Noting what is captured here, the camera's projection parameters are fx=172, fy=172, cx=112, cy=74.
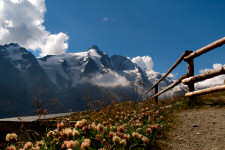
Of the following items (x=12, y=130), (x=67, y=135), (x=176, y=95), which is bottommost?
(x=12, y=130)

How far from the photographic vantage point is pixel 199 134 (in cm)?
344

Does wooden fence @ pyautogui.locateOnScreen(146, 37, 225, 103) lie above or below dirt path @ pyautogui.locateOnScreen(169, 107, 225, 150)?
above

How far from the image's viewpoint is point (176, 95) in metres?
8.80

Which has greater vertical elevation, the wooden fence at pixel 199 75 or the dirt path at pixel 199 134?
the wooden fence at pixel 199 75

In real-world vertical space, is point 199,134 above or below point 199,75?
below

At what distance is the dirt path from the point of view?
283cm

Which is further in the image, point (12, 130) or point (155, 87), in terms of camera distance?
point (155, 87)

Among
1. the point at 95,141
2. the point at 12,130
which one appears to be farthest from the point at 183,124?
the point at 12,130

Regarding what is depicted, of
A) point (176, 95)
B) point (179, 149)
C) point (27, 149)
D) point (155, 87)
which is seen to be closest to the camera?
point (27, 149)

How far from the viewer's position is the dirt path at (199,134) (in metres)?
2.83

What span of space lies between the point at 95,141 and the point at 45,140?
0.75 meters

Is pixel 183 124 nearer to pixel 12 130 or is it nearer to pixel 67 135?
pixel 67 135

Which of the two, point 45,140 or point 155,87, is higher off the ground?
point 155,87

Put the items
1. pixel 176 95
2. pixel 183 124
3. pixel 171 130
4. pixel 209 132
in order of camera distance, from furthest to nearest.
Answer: pixel 176 95, pixel 183 124, pixel 171 130, pixel 209 132
